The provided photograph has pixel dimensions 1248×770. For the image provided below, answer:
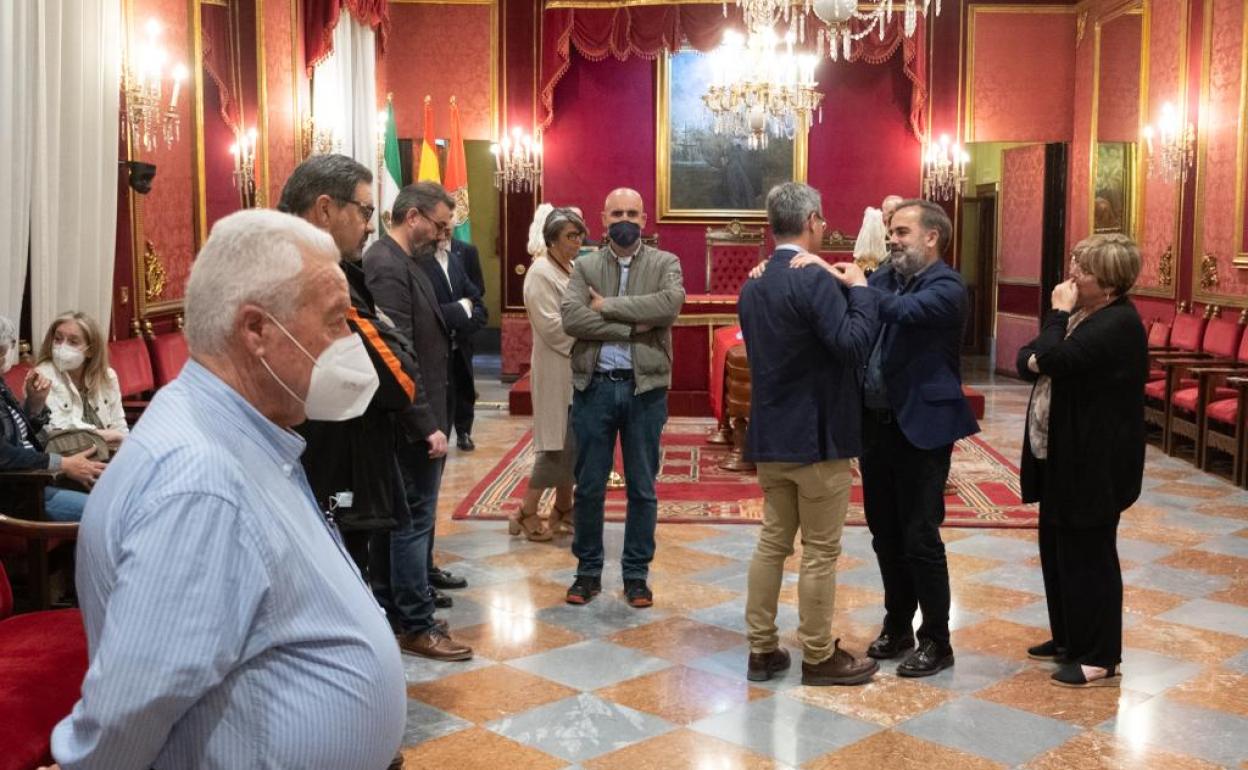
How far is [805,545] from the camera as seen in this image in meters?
4.12

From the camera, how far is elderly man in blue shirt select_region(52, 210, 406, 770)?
1.42 meters

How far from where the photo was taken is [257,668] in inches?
59.6

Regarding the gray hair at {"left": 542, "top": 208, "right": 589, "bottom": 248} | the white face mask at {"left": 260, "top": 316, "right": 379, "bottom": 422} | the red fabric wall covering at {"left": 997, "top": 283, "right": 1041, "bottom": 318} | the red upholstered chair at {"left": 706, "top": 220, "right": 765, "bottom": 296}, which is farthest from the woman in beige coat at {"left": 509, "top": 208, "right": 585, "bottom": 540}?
the red fabric wall covering at {"left": 997, "top": 283, "right": 1041, "bottom": 318}

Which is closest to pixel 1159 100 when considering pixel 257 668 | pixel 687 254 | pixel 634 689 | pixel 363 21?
pixel 687 254

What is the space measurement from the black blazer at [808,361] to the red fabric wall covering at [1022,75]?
976 centimetres

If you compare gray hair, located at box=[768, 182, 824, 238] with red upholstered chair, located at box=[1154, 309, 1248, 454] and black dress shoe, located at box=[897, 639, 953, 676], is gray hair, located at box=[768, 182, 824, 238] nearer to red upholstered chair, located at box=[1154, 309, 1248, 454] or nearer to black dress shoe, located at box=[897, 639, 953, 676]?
black dress shoe, located at box=[897, 639, 953, 676]

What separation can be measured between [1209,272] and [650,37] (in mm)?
5802

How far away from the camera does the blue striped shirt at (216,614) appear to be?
1.42m

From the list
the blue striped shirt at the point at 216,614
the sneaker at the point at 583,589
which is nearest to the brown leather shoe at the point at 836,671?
the sneaker at the point at 583,589

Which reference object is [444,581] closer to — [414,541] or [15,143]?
[414,541]

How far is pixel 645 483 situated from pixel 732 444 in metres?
4.00

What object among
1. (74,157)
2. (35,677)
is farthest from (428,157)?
(35,677)

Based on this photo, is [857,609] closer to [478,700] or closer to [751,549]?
[751,549]

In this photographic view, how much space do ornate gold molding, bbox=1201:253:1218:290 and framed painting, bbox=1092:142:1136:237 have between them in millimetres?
1948
